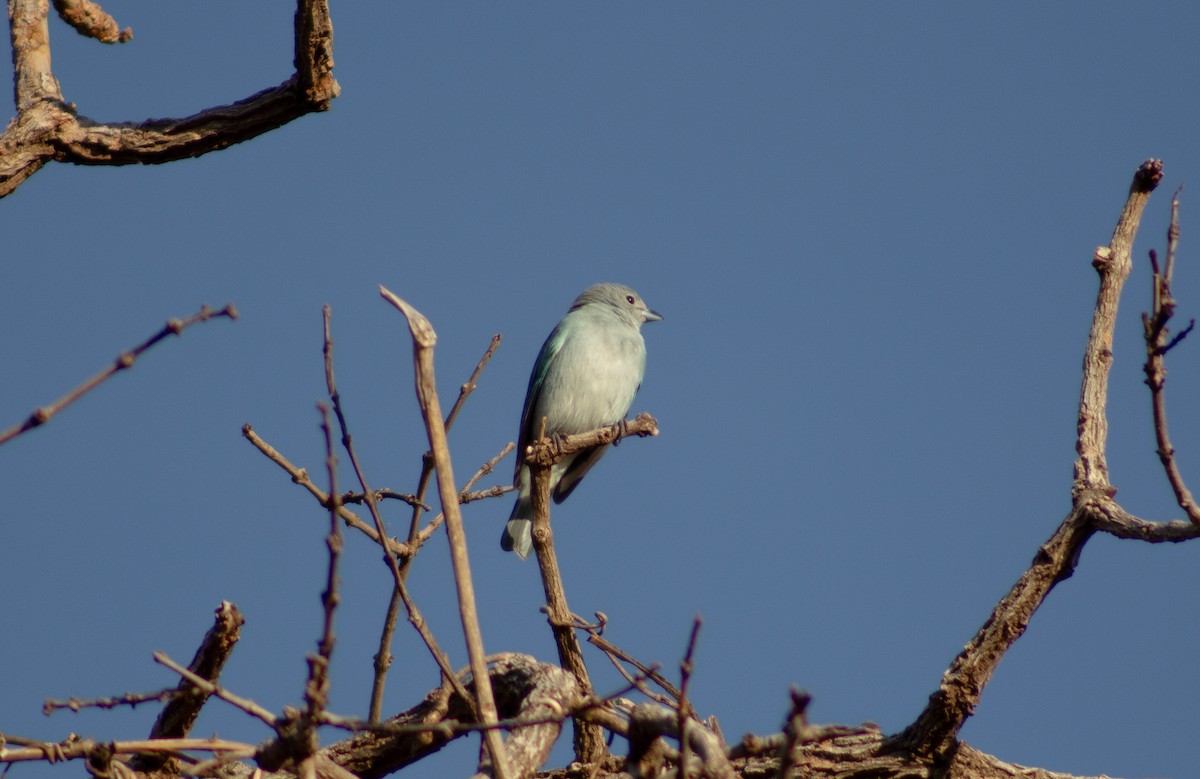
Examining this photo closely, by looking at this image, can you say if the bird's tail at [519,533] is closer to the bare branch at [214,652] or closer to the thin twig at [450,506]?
the bare branch at [214,652]

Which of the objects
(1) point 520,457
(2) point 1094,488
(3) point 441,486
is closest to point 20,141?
(3) point 441,486

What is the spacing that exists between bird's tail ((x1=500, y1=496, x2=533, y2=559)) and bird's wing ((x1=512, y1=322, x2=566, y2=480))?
0.47 meters

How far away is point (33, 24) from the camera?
4.91 metres

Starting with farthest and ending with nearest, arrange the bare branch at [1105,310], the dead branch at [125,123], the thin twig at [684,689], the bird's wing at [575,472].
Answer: the bird's wing at [575,472]
the dead branch at [125,123]
the bare branch at [1105,310]
the thin twig at [684,689]

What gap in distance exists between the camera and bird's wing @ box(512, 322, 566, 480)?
31.0 ft

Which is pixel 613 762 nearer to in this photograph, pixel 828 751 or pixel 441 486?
pixel 828 751

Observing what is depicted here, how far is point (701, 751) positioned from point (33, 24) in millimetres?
4146

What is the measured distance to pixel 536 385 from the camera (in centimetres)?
952

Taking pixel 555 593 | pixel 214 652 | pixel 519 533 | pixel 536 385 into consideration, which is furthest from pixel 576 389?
pixel 214 652

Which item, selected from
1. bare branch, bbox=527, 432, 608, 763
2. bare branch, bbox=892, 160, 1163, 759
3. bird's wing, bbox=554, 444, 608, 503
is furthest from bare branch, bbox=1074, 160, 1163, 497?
bird's wing, bbox=554, 444, 608, 503

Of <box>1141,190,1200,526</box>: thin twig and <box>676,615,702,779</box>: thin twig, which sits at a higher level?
<box>1141,190,1200,526</box>: thin twig

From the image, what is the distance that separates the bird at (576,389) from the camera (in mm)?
9156

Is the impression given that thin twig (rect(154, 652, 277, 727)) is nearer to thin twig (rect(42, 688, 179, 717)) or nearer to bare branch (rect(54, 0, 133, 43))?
thin twig (rect(42, 688, 179, 717))

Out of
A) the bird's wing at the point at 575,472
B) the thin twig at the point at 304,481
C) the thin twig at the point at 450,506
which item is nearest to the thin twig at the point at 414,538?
the thin twig at the point at 304,481
